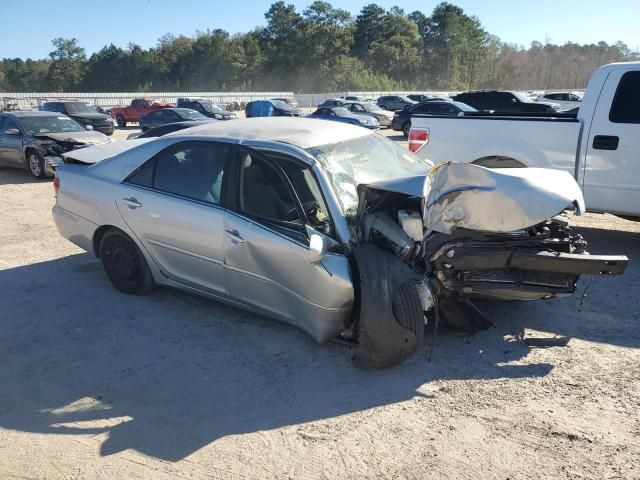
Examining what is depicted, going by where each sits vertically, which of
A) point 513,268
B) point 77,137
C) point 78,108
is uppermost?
point 78,108

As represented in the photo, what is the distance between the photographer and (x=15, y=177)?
12641 mm

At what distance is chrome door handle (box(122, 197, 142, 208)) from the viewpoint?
15.2ft

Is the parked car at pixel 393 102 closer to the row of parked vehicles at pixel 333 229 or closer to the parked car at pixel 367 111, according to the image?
the parked car at pixel 367 111

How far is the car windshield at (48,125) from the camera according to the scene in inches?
492

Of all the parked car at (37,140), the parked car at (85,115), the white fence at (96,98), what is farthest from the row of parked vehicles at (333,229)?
the white fence at (96,98)

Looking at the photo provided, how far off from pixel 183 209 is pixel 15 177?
10424 millimetres

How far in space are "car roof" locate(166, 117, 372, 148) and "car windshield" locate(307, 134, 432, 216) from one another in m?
0.09

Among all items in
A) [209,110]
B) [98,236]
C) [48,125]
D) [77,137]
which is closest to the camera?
[98,236]

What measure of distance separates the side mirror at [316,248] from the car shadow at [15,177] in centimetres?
1060

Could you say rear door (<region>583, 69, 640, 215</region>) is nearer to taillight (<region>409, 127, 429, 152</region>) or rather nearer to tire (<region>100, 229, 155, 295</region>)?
taillight (<region>409, 127, 429, 152</region>)

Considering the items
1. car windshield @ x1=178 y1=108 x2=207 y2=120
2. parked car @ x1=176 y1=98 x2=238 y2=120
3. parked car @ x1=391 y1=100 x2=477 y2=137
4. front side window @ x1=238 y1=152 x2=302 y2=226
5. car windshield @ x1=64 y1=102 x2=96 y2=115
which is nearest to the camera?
front side window @ x1=238 y1=152 x2=302 y2=226

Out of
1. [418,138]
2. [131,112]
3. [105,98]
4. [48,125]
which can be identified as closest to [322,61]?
[105,98]

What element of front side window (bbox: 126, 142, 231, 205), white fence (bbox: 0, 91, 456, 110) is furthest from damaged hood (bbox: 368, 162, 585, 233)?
white fence (bbox: 0, 91, 456, 110)

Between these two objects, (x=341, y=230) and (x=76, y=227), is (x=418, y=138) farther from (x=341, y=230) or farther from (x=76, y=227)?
(x=76, y=227)
